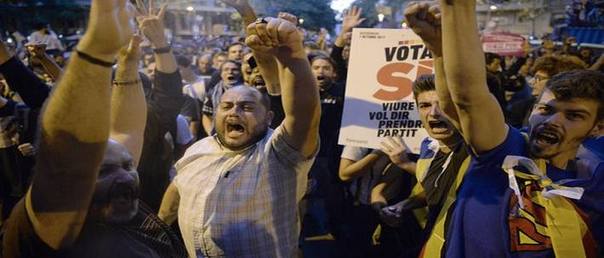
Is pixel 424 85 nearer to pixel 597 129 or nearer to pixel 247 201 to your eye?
pixel 597 129

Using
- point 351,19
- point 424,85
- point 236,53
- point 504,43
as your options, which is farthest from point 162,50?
point 504,43

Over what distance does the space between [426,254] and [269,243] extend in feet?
2.11

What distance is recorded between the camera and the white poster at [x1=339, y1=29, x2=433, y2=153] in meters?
3.28

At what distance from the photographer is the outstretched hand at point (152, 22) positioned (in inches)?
120

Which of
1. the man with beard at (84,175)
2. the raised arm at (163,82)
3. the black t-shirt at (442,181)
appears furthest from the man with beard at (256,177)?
the raised arm at (163,82)

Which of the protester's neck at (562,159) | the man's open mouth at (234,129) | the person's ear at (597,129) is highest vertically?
the person's ear at (597,129)

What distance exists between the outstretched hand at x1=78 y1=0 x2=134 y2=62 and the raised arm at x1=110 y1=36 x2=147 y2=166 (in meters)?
0.90

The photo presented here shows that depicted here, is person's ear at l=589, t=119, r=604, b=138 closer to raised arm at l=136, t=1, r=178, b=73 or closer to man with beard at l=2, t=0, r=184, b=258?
man with beard at l=2, t=0, r=184, b=258

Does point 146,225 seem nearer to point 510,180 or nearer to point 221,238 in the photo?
point 221,238

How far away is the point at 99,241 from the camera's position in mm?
1386

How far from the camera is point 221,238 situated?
2.26m

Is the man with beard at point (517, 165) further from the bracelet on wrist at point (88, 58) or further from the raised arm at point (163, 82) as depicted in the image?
the raised arm at point (163, 82)

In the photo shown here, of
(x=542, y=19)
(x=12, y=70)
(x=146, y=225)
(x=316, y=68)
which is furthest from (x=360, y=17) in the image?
(x=542, y=19)

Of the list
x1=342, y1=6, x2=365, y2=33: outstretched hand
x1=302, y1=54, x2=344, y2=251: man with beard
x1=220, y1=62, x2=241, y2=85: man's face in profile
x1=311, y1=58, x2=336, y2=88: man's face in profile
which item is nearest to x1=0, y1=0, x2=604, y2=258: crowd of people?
x1=302, y1=54, x2=344, y2=251: man with beard
